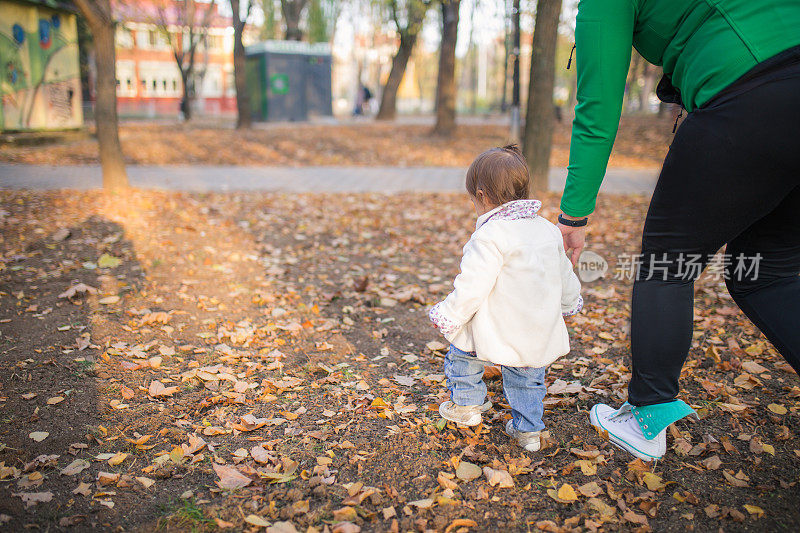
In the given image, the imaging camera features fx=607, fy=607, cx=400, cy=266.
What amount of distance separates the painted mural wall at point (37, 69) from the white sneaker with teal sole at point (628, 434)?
590 inches

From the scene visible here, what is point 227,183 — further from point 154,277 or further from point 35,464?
point 35,464


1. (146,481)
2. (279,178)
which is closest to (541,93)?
(279,178)

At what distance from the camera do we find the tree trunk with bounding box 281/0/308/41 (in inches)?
958

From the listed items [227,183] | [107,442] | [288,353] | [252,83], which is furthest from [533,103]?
[252,83]

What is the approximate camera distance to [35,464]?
236 centimetres

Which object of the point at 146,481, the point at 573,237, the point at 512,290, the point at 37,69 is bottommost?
the point at 146,481

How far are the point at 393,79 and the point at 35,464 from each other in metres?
22.0

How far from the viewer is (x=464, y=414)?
2641 millimetres

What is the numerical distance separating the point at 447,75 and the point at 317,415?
14891 millimetres

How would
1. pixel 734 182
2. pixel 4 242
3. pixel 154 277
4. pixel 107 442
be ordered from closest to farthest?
pixel 734 182 → pixel 107 442 → pixel 154 277 → pixel 4 242

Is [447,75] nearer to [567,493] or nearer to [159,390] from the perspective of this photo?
[159,390]

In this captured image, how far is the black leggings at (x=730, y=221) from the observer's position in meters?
1.73

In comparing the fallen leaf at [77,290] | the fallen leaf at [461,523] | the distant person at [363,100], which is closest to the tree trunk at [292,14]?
the distant person at [363,100]

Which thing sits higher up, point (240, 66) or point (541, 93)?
point (240, 66)
